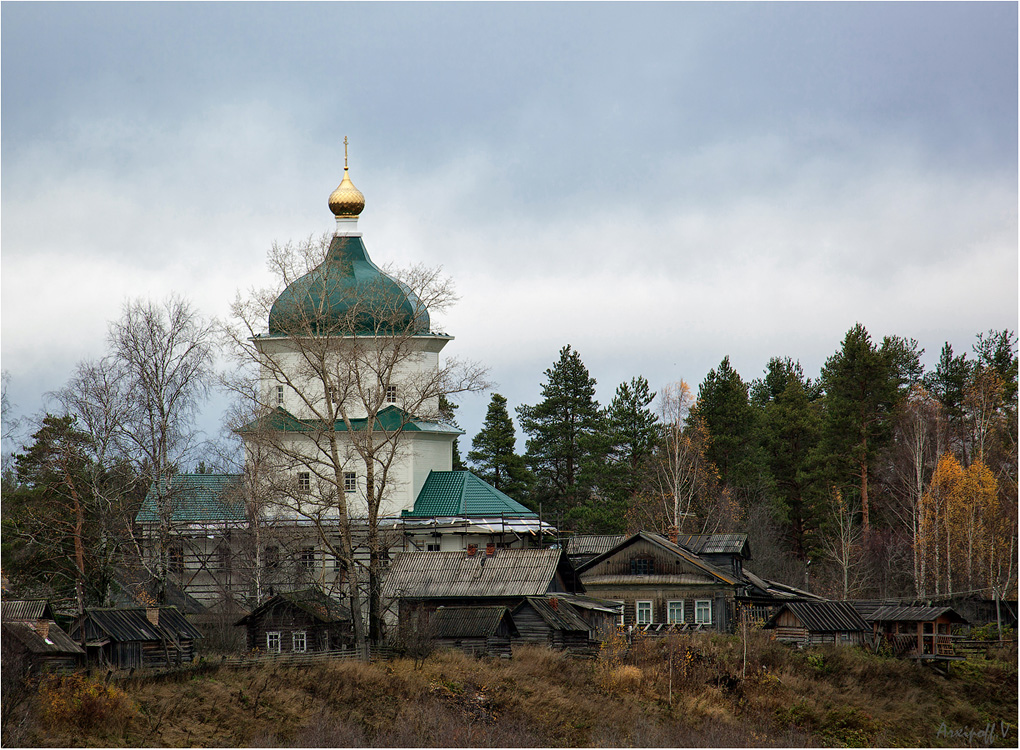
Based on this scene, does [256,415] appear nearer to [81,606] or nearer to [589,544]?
[81,606]

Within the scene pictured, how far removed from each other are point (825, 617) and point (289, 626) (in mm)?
14103

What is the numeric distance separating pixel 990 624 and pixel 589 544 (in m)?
12.4

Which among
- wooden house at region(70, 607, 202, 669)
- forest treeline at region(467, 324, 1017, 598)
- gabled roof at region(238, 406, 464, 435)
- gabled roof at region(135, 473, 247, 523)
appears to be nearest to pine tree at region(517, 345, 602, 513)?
forest treeline at region(467, 324, 1017, 598)

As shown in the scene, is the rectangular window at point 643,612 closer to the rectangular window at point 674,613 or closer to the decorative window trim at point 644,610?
the decorative window trim at point 644,610

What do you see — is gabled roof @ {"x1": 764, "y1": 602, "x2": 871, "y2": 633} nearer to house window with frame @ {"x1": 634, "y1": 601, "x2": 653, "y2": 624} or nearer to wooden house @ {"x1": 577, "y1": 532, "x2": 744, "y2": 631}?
wooden house @ {"x1": 577, "y1": 532, "x2": 744, "y2": 631}

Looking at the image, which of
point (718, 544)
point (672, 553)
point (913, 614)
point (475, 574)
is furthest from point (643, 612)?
point (913, 614)

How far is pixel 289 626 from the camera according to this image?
29.4m

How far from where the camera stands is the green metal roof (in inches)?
1451

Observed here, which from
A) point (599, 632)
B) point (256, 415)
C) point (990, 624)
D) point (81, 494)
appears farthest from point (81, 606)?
point (990, 624)

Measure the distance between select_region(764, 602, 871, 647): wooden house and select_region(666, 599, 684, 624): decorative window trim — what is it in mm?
2587

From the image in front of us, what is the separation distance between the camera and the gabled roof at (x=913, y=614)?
3183 cm

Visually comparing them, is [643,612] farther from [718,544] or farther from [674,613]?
[718,544]

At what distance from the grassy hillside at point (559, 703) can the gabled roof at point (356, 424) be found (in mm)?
6029

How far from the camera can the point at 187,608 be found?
114 ft
